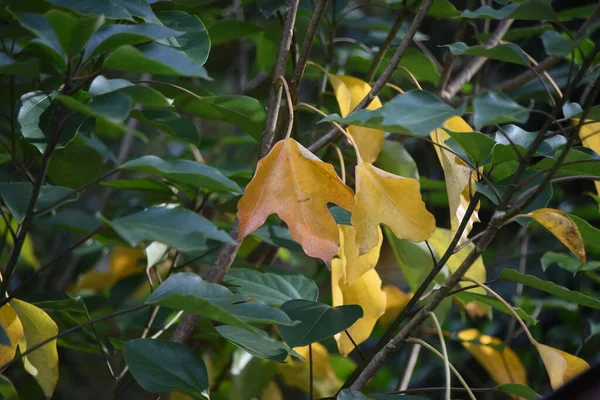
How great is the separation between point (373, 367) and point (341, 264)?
0.43 ft

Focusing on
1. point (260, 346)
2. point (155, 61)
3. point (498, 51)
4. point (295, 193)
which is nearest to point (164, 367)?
point (260, 346)

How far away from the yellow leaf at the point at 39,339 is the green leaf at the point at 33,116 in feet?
0.58

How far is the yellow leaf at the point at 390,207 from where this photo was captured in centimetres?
63

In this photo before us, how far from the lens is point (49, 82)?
2.57 feet

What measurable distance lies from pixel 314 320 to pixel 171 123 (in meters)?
0.32

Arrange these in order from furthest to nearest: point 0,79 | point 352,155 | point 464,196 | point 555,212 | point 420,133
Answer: point 352,155
point 0,79
point 464,196
point 555,212
point 420,133

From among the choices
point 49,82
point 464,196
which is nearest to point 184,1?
point 49,82

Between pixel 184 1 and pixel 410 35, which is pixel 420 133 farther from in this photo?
pixel 184 1

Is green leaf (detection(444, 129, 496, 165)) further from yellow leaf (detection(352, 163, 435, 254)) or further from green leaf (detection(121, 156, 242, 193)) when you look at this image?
green leaf (detection(121, 156, 242, 193))

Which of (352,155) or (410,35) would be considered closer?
(410,35)

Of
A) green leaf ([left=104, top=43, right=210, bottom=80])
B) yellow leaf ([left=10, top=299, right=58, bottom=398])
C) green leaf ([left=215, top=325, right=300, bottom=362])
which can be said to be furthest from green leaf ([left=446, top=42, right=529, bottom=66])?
yellow leaf ([left=10, top=299, right=58, bottom=398])

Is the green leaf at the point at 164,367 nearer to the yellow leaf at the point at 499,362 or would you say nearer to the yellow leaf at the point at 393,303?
the yellow leaf at the point at 499,362

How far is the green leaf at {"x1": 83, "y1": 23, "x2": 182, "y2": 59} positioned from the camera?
0.54 meters

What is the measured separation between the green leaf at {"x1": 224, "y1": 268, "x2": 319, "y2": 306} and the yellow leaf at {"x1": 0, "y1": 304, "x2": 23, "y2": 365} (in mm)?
240
